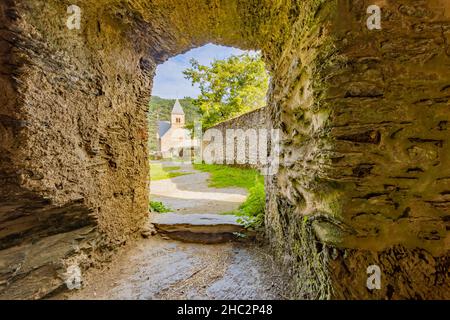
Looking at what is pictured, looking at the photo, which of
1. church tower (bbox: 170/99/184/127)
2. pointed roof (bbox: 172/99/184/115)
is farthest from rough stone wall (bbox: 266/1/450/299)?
pointed roof (bbox: 172/99/184/115)

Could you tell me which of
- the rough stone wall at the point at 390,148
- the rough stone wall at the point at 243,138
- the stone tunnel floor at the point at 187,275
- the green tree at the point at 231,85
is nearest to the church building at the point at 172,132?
the green tree at the point at 231,85

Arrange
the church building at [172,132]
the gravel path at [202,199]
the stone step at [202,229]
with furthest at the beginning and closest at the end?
the church building at [172,132]
the gravel path at [202,199]
the stone step at [202,229]

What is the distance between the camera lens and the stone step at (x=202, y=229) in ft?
10.3

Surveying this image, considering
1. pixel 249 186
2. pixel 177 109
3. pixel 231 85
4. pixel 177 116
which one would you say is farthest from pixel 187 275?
pixel 177 109

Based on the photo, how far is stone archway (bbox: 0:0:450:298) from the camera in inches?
47.1

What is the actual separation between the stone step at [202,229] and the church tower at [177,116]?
36984 mm

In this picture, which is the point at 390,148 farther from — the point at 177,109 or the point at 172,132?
the point at 177,109

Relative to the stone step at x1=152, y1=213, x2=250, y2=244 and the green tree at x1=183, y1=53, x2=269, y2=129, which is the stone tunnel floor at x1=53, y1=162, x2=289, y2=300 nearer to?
the stone step at x1=152, y1=213, x2=250, y2=244

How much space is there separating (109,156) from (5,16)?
1.45 m

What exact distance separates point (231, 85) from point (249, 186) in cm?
970

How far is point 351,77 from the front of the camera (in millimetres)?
1222

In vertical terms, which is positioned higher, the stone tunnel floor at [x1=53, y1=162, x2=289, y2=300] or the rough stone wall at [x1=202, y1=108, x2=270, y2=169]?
the rough stone wall at [x1=202, y1=108, x2=270, y2=169]

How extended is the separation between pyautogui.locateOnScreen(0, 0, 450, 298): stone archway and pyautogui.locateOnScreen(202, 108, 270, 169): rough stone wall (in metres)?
5.21

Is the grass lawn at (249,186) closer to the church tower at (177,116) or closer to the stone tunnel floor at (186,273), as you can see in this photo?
the stone tunnel floor at (186,273)
